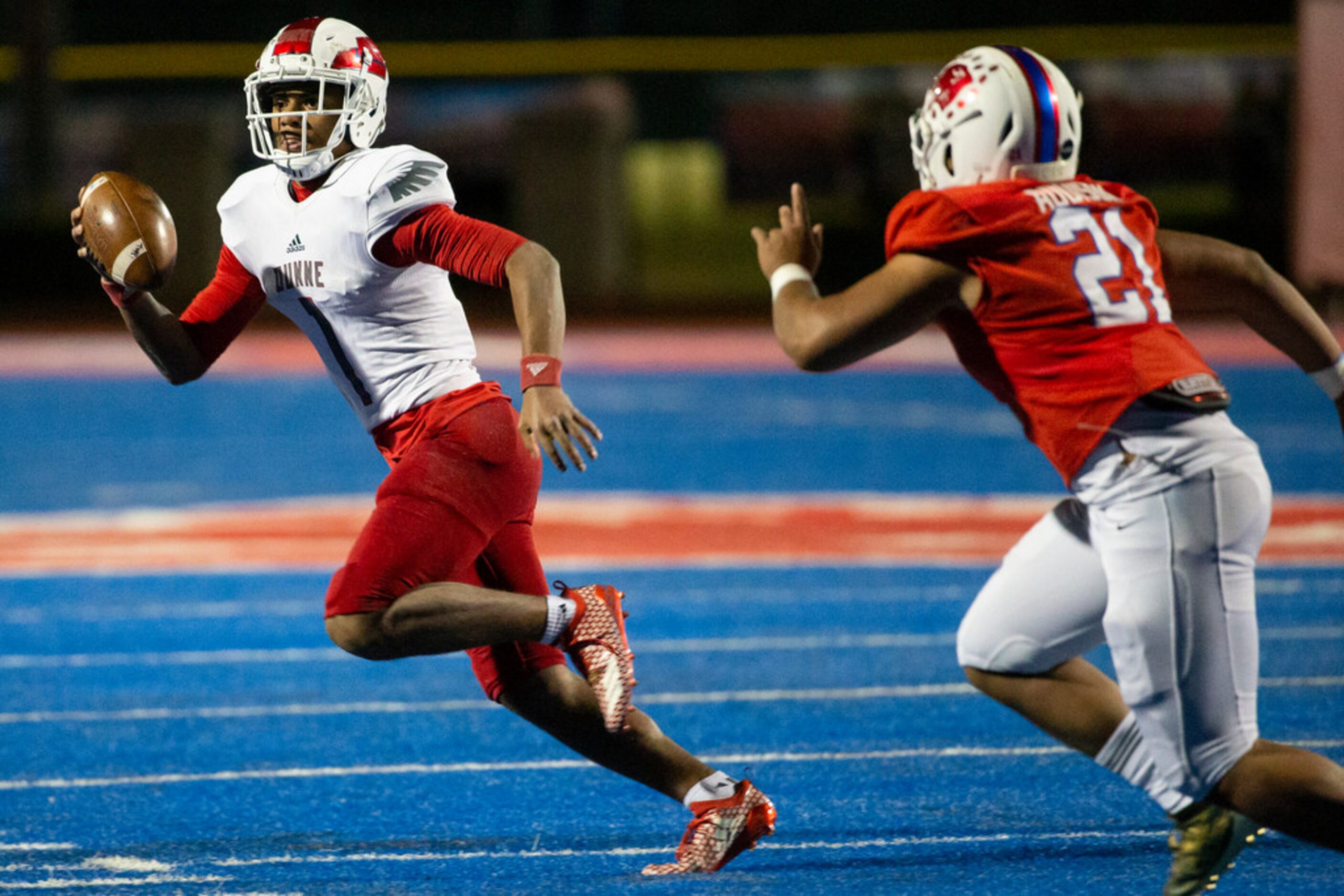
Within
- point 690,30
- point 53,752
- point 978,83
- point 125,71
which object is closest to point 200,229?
point 125,71

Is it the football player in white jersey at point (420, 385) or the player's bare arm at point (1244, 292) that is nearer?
the player's bare arm at point (1244, 292)

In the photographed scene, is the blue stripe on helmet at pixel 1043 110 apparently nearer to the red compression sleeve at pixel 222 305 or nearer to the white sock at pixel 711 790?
the white sock at pixel 711 790

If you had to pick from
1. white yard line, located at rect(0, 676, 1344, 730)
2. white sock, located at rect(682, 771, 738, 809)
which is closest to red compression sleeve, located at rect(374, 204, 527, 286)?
white sock, located at rect(682, 771, 738, 809)

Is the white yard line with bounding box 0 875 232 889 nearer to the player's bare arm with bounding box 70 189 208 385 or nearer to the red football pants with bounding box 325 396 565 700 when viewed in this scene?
the red football pants with bounding box 325 396 565 700

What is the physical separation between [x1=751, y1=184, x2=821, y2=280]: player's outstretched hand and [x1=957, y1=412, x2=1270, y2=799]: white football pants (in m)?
0.73

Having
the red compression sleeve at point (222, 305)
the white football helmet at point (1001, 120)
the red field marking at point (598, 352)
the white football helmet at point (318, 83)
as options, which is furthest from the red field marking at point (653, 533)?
the red field marking at point (598, 352)

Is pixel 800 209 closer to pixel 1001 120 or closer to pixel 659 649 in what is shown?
pixel 1001 120

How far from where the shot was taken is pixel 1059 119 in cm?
335

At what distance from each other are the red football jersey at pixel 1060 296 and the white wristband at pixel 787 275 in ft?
0.76

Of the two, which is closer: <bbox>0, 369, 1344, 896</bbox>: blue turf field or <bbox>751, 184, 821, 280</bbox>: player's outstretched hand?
<bbox>751, 184, 821, 280</bbox>: player's outstretched hand

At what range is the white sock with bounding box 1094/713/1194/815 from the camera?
3.33 metres

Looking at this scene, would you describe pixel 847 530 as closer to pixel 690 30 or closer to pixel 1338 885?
pixel 1338 885

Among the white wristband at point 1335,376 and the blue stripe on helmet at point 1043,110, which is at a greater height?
the blue stripe on helmet at point 1043,110

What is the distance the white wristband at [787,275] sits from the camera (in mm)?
3469
